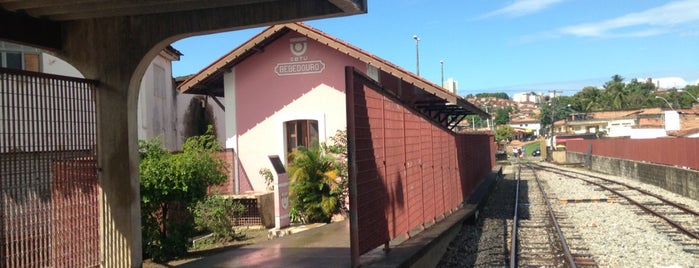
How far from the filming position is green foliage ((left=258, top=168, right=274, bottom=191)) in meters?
16.2

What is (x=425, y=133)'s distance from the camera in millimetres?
10742

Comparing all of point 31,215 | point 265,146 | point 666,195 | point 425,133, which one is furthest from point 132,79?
point 666,195

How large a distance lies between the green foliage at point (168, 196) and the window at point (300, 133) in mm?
7489

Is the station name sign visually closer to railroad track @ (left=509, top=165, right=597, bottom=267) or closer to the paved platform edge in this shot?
the paved platform edge

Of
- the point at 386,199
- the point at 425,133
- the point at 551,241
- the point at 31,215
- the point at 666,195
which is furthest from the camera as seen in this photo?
the point at 666,195

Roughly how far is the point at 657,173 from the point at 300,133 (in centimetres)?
1707

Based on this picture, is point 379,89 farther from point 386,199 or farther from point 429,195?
point 429,195

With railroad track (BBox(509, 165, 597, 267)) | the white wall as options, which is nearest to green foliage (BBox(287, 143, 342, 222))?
railroad track (BBox(509, 165, 597, 267))

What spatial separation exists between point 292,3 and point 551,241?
320 inches

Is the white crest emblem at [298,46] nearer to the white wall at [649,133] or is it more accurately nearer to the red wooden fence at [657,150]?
the red wooden fence at [657,150]

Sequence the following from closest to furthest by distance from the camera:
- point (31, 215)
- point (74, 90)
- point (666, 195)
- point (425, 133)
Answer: point (31, 215) → point (74, 90) → point (425, 133) → point (666, 195)

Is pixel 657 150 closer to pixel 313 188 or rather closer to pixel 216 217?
pixel 313 188

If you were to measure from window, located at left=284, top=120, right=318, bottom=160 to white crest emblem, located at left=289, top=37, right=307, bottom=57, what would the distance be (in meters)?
1.97

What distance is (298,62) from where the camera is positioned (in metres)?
16.9
